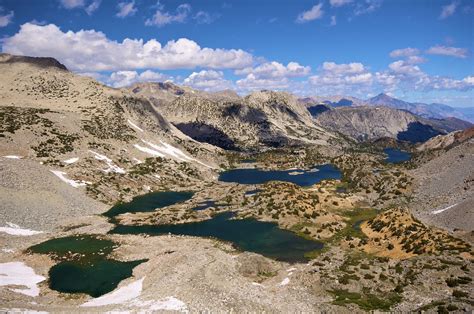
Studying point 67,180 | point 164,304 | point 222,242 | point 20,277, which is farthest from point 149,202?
point 164,304

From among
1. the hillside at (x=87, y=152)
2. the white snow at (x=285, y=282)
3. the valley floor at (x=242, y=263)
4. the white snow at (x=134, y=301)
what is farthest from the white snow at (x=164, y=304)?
the hillside at (x=87, y=152)

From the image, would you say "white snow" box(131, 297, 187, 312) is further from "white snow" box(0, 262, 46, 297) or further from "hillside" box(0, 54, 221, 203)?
"hillside" box(0, 54, 221, 203)

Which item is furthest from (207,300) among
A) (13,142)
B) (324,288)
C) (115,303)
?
(13,142)

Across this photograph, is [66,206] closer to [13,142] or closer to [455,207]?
[13,142]

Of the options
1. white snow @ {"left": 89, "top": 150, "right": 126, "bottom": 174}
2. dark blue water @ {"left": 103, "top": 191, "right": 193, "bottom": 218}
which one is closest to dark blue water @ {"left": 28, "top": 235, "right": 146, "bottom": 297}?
→ dark blue water @ {"left": 103, "top": 191, "right": 193, "bottom": 218}

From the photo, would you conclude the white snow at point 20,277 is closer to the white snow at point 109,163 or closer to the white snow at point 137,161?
the white snow at point 109,163

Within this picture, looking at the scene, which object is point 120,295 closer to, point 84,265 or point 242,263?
point 84,265

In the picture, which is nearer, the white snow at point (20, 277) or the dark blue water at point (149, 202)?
the white snow at point (20, 277)

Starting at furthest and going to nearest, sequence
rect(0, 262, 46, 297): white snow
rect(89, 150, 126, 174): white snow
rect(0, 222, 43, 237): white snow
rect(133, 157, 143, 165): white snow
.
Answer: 1. rect(133, 157, 143, 165): white snow
2. rect(89, 150, 126, 174): white snow
3. rect(0, 222, 43, 237): white snow
4. rect(0, 262, 46, 297): white snow
